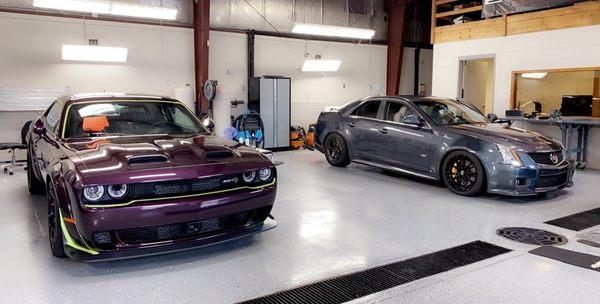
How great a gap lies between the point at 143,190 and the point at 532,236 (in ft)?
11.1

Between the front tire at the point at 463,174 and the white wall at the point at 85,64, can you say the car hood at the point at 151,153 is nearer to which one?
the front tire at the point at 463,174

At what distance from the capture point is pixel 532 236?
4.12 metres

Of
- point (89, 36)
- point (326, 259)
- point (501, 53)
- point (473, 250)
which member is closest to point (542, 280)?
point (473, 250)

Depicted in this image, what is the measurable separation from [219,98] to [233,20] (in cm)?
222

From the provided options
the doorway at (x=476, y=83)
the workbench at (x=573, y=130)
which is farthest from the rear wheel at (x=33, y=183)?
the doorway at (x=476, y=83)

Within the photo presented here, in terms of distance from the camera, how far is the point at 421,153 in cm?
612

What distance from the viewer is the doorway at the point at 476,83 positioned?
397 inches

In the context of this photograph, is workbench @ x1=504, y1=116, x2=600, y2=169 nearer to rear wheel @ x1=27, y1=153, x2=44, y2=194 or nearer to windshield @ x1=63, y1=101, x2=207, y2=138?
windshield @ x1=63, y1=101, x2=207, y2=138

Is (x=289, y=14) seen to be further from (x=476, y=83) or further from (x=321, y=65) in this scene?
(x=476, y=83)

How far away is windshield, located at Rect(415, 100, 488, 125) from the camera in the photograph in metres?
6.25

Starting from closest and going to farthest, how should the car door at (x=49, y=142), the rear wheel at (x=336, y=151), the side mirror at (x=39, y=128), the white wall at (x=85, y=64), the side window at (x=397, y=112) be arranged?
1. the car door at (x=49, y=142)
2. the side mirror at (x=39, y=128)
3. the side window at (x=397, y=112)
4. the rear wheel at (x=336, y=151)
5. the white wall at (x=85, y=64)

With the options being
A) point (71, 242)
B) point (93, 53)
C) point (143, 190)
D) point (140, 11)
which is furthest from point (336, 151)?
point (71, 242)

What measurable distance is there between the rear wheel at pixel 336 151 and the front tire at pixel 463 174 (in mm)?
2058

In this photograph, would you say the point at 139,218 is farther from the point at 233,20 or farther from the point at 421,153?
the point at 233,20
